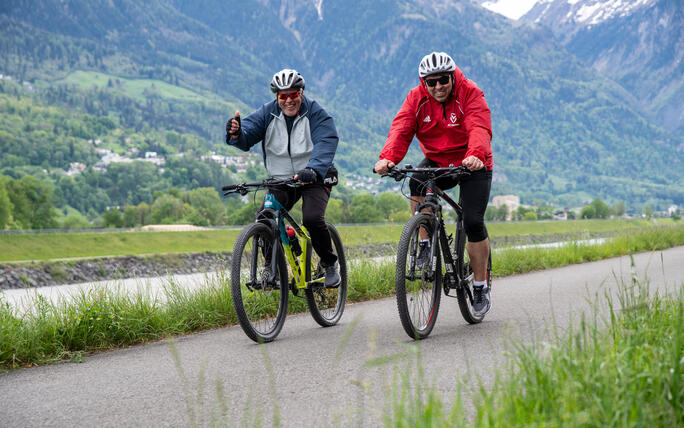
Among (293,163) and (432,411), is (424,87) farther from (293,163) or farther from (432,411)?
(432,411)

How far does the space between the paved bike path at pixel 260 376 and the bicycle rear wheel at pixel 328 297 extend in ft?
0.48

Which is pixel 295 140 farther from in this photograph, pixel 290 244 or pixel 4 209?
pixel 4 209

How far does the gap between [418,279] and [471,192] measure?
0.93 metres

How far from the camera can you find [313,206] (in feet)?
20.2

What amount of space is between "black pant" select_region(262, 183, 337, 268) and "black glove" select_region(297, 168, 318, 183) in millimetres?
349

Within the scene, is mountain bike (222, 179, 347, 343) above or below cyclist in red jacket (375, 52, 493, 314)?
below

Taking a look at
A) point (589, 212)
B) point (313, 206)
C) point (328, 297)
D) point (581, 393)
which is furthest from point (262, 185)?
point (589, 212)

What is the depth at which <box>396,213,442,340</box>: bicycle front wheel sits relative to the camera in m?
5.12

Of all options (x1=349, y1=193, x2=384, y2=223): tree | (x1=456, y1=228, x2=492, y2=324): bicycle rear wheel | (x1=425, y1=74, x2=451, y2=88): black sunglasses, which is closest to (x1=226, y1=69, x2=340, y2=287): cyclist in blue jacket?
(x1=425, y1=74, x2=451, y2=88): black sunglasses

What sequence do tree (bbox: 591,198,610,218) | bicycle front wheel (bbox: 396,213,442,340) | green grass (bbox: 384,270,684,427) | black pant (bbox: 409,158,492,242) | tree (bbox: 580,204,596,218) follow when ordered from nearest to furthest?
green grass (bbox: 384,270,684,427)
bicycle front wheel (bbox: 396,213,442,340)
black pant (bbox: 409,158,492,242)
tree (bbox: 580,204,596,218)
tree (bbox: 591,198,610,218)

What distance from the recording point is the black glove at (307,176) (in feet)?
19.0

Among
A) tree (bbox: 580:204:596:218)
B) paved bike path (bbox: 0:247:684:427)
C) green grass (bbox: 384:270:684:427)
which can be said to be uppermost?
tree (bbox: 580:204:596:218)

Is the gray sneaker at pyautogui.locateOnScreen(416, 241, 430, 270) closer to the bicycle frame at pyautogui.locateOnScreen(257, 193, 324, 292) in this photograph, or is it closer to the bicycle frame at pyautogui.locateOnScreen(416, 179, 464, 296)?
the bicycle frame at pyautogui.locateOnScreen(416, 179, 464, 296)

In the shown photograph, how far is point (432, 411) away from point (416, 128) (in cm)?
406
